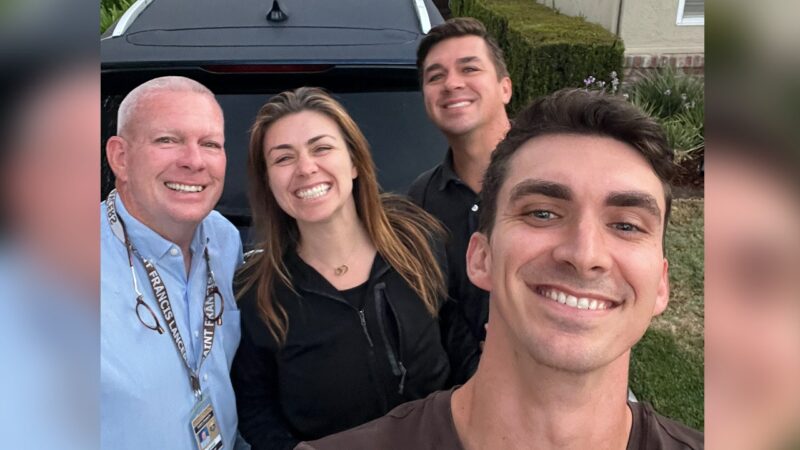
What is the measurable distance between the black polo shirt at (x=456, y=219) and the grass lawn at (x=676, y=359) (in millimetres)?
963

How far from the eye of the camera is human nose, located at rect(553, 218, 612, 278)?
3.63 ft

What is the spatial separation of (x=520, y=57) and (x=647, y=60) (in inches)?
36.7

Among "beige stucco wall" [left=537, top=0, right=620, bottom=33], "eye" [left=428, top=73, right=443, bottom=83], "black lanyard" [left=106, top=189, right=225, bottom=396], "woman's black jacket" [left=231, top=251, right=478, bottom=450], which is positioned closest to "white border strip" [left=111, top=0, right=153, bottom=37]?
"eye" [left=428, top=73, right=443, bottom=83]

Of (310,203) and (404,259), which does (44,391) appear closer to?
(310,203)

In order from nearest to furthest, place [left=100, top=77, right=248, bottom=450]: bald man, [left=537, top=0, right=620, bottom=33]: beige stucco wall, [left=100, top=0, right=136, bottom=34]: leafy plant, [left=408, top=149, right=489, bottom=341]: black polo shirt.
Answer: [left=100, top=77, right=248, bottom=450]: bald man, [left=408, top=149, right=489, bottom=341]: black polo shirt, [left=537, top=0, right=620, bottom=33]: beige stucco wall, [left=100, top=0, right=136, bottom=34]: leafy plant

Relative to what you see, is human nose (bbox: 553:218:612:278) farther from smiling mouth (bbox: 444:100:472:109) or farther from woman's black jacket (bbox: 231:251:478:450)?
smiling mouth (bbox: 444:100:472:109)

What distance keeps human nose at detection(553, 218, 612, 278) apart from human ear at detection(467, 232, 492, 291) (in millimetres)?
247

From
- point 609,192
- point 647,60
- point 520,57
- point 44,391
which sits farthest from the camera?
point 647,60

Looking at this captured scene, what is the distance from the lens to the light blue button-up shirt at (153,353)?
1.31 m

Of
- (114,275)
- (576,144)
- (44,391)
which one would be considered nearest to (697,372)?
(576,144)

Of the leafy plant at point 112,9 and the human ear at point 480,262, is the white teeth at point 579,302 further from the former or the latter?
the leafy plant at point 112,9

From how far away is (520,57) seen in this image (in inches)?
127

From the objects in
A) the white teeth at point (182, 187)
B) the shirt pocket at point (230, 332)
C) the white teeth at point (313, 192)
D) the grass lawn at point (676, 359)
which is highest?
the white teeth at point (182, 187)

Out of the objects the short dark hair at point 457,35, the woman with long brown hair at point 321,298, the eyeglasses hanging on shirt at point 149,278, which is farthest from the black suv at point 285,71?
the eyeglasses hanging on shirt at point 149,278
